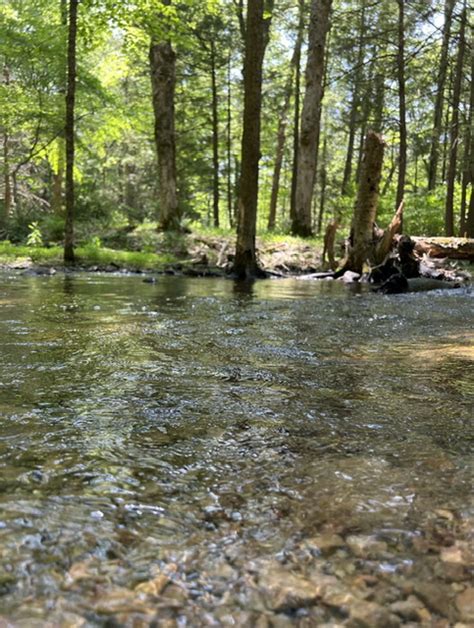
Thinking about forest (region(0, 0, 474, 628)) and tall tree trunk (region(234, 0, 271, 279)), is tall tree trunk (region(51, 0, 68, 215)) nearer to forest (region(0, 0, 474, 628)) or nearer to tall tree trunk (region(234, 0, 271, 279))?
tall tree trunk (region(234, 0, 271, 279))

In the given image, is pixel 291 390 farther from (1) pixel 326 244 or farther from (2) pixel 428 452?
(1) pixel 326 244

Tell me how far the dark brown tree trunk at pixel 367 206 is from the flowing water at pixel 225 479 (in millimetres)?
8404

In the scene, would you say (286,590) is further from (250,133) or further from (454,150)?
(454,150)

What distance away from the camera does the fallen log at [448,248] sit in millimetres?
13422

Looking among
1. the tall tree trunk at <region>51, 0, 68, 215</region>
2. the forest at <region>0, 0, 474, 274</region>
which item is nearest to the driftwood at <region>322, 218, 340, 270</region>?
the forest at <region>0, 0, 474, 274</region>

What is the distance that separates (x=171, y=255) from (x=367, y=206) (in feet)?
19.2

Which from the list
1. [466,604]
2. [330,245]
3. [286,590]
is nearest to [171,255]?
[330,245]

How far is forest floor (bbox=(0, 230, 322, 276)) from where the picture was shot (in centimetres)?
1353

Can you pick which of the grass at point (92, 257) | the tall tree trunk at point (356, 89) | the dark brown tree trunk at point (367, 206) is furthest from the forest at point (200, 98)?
the dark brown tree trunk at point (367, 206)

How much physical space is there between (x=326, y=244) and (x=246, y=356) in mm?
10032

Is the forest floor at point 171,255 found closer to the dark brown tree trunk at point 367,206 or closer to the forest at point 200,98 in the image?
the forest at point 200,98

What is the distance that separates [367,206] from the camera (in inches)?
483

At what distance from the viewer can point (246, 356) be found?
4051mm

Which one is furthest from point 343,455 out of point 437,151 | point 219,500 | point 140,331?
point 437,151
